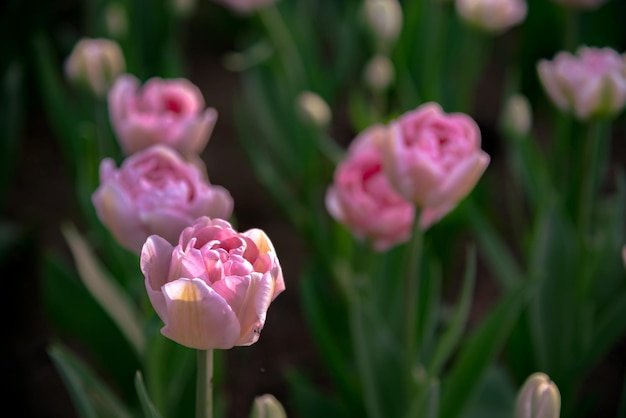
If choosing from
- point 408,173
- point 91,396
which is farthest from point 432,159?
point 91,396

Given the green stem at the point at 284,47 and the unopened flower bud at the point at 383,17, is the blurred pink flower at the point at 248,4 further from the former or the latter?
the unopened flower bud at the point at 383,17

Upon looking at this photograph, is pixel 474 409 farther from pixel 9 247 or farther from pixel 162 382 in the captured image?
pixel 9 247

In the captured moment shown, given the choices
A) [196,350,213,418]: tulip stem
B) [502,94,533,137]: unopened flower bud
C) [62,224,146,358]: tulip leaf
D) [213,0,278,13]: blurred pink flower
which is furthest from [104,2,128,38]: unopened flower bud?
[196,350,213,418]: tulip stem

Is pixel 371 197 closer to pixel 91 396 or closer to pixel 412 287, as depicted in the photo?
pixel 412 287

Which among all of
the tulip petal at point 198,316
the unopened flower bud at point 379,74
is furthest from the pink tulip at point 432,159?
the unopened flower bud at point 379,74

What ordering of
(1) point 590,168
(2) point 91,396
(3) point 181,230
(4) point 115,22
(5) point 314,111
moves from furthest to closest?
(4) point 115,22, (5) point 314,111, (1) point 590,168, (2) point 91,396, (3) point 181,230

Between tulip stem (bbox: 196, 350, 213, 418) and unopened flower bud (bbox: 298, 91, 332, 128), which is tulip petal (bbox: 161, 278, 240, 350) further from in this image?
unopened flower bud (bbox: 298, 91, 332, 128)

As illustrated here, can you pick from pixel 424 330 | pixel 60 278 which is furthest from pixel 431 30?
pixel 60 278
